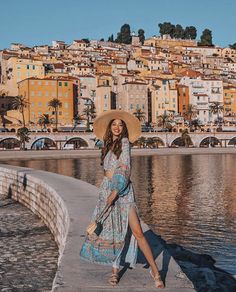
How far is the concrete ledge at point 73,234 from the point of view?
5.51 m

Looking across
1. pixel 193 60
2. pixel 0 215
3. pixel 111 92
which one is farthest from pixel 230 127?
pixel 0 215

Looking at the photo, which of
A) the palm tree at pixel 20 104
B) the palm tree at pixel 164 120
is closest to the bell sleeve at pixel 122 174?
the palm tree at pixel 20 104

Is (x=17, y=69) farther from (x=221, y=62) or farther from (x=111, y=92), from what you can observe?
(x=221, y=62)

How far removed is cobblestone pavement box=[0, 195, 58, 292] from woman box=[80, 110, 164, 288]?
217 centimetres

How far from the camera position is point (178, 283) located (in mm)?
5539

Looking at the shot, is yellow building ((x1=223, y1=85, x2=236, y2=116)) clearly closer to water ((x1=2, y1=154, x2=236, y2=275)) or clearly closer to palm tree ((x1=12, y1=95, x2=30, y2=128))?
palm tree ((x1=12, y1=95, x2=30, y2=128))

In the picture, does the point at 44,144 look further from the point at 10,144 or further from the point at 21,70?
the point at 21,70

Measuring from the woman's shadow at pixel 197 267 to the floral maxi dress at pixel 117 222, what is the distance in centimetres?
52

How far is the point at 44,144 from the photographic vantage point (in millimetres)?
92062

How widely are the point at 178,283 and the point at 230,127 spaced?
10662 centimetres

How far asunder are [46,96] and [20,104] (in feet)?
28.6

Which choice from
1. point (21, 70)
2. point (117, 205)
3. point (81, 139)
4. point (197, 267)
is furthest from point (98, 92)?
point (117, 205)

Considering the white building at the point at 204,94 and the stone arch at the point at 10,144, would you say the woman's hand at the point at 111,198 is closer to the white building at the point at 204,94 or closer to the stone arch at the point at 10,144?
the stone arch at the point at 10,144

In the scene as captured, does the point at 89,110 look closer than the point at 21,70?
Yes
